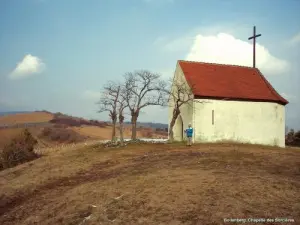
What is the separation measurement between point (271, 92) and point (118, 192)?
2189cm

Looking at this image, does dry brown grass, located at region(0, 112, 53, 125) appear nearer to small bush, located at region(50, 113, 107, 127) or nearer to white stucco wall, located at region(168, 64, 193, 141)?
small bush, located at region(50, 113, 107, 127)

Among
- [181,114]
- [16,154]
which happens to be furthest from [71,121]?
[181,114]

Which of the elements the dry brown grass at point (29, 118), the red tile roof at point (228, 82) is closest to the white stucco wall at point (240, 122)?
the red tile roof at point (228, 82)

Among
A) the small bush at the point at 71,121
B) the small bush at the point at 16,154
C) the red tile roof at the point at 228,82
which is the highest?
the red tile roof at the point at 228,82

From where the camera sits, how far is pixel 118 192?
12367mm

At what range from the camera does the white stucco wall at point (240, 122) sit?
2628cm

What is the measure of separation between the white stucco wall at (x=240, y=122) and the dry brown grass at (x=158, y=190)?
249 inches

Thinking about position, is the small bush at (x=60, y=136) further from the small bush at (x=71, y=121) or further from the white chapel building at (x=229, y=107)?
the white chapel building at (x=229, y=107)

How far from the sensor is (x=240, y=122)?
27.3 metres

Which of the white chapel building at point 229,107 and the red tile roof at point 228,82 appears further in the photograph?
the red tile roof at point 228,82

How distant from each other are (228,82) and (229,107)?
300cm

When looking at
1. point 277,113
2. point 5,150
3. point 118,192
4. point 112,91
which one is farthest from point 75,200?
point 277,113

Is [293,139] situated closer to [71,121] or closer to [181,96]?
[181,96]

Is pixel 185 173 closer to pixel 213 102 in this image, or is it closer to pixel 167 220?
pixel 167 220
